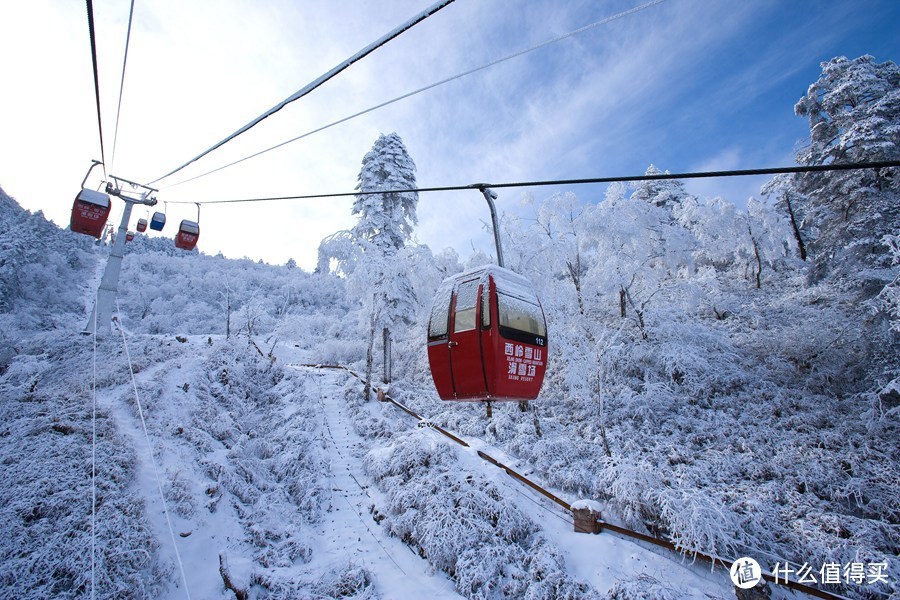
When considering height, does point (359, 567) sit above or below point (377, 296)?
below

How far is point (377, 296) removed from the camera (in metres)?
18.6

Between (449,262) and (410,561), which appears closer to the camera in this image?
(410,561)

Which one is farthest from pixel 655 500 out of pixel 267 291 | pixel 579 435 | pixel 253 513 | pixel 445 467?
pixel 267 291

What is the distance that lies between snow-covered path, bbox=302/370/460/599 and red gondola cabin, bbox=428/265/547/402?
4.32 metres

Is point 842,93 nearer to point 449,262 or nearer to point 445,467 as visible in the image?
point 449,262

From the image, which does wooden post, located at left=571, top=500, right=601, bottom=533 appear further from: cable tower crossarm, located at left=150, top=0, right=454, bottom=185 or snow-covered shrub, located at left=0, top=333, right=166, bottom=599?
cable tower crossarm, located at left=150, top=0, right=454, bottom=185

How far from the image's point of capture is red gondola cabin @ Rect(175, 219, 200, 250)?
12312mm

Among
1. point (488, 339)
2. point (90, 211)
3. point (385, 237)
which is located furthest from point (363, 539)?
point (385, 237)

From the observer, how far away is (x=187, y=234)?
1236 cm

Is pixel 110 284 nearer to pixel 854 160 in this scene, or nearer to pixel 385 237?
pixel 385 237

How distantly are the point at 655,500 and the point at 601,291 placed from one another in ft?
35.1

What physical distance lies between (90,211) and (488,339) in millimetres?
14309

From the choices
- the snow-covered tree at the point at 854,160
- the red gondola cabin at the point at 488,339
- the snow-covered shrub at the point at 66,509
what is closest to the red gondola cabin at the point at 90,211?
the snow-covered shrub at the point at 66,509

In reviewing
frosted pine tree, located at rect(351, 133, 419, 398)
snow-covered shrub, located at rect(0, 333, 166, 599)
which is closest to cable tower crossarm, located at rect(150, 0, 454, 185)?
snow-covered shrub, located at rect(0, 333, 166, 599)
